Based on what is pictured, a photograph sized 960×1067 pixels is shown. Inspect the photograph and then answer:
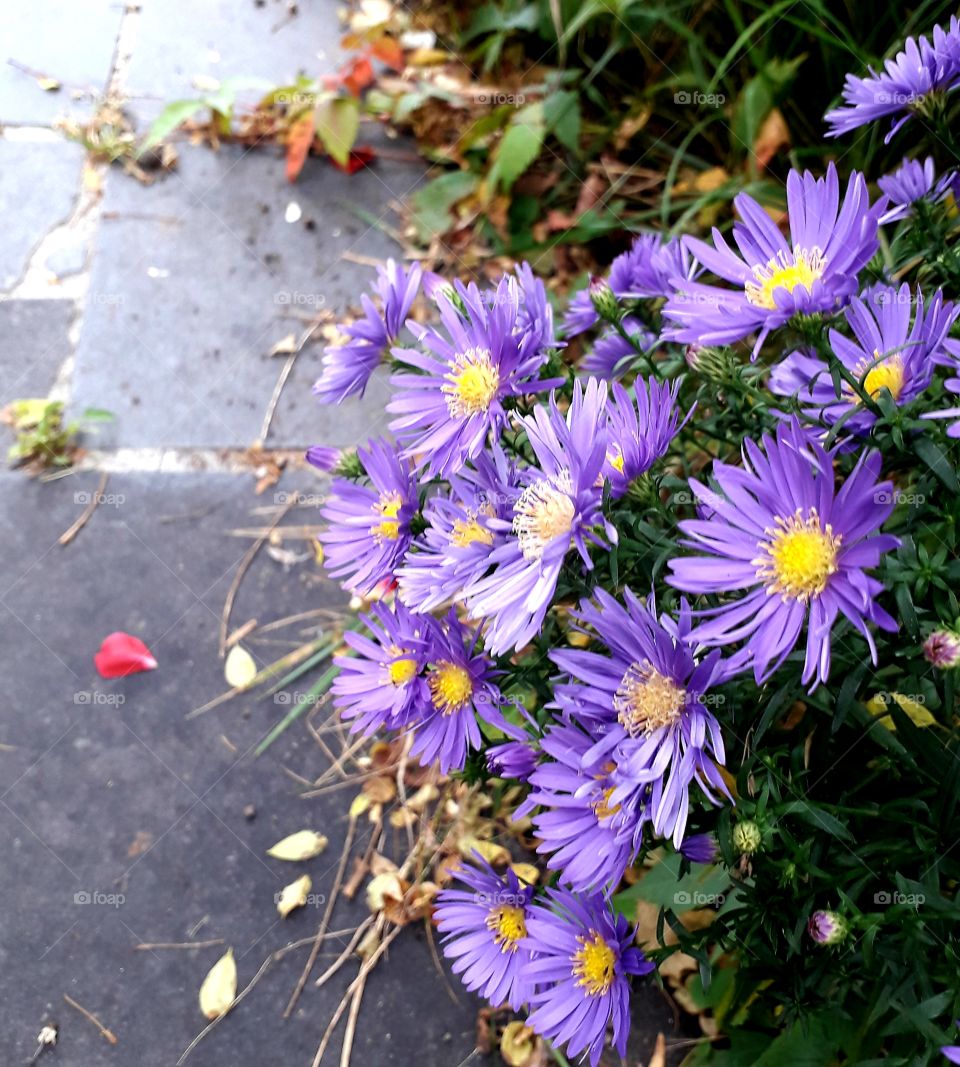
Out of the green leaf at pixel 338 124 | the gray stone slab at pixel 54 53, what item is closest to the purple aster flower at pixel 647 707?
the green leaf at pixel 338 124

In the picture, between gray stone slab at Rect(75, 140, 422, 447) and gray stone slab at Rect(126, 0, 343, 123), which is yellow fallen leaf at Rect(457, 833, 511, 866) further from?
gray stone slab at Rect(126, 0, 343, 123)

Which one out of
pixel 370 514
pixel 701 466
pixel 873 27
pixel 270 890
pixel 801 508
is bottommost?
pixel 270 890

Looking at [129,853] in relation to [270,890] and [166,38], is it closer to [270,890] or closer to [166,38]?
[270,890]

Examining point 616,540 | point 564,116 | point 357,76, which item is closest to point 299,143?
point 357,76

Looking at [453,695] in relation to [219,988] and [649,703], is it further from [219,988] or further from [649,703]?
[219,988]

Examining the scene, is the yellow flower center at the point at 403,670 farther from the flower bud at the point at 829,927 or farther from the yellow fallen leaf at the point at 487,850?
the yellow fallen leaf at the point at 487,850

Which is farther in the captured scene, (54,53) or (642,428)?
(54,53)

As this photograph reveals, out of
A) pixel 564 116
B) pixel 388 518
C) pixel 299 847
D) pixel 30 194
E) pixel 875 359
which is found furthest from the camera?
pixel 30 194

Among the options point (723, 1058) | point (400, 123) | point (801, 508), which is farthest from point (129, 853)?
point (400, 123)
